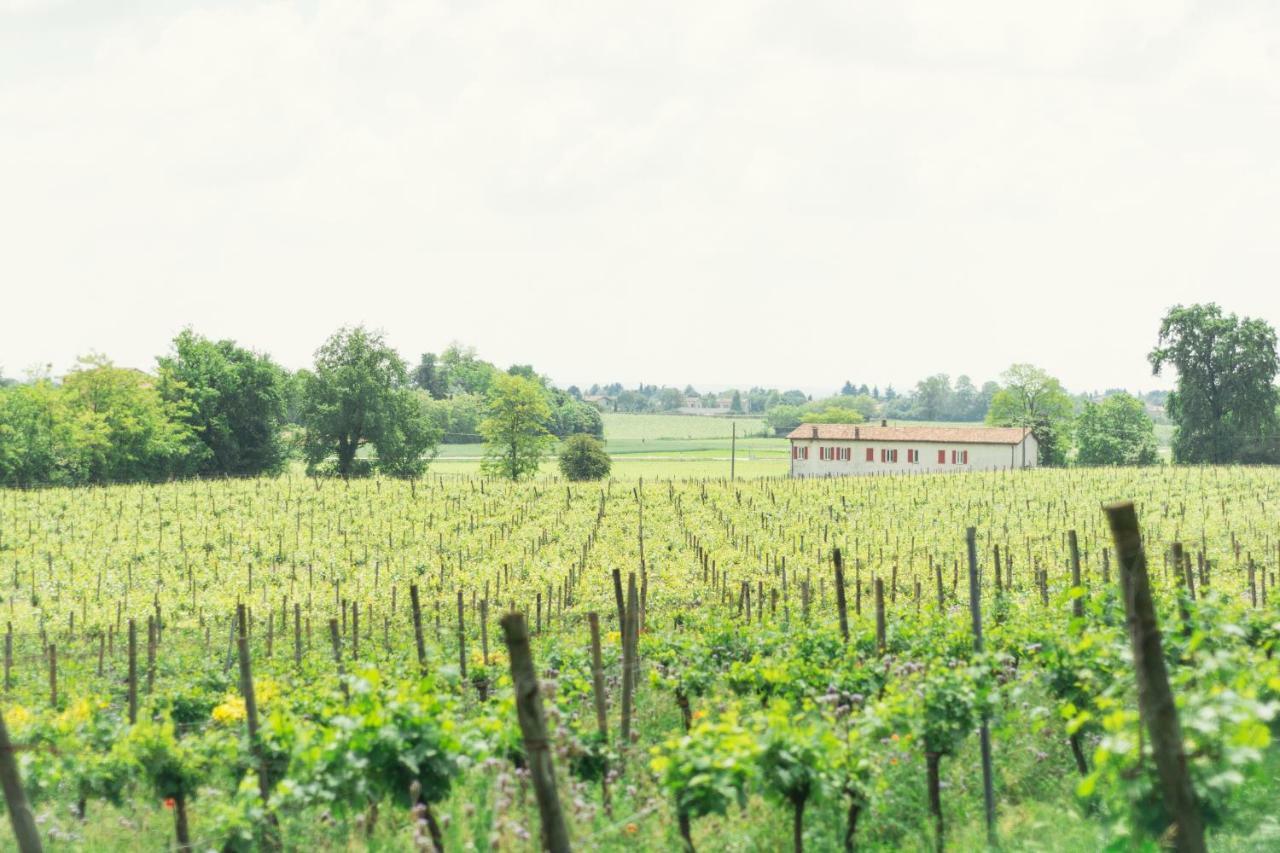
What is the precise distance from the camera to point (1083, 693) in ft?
26.0

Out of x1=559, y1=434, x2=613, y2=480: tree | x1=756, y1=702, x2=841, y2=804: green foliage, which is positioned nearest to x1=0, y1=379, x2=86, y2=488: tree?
x1=559, y1=434, x2=613, y2=480: tree

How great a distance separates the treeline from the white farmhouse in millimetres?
22197

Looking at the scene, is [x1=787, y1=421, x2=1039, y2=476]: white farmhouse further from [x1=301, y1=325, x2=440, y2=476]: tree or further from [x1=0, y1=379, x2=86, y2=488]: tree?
[x1=0, y1=379, x2=86, y2=488]: tree

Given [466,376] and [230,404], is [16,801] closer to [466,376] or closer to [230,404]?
[230,404]

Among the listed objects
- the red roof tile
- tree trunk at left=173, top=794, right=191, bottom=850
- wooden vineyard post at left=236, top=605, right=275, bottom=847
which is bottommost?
tree trunk at left=173, top=794, right=191, bottom=850

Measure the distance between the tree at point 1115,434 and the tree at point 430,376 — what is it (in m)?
86.2

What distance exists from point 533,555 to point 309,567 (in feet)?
22.3

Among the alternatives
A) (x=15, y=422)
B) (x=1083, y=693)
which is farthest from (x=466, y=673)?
(x=15, y=422)

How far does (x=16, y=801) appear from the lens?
545 cm

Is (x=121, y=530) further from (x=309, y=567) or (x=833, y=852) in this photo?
(x=833, y=852)

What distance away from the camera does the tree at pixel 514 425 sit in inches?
2795

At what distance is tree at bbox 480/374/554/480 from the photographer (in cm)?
7100

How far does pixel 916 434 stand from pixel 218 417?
50.4 metres

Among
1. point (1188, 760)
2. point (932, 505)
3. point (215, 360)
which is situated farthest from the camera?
point (215, 360)
